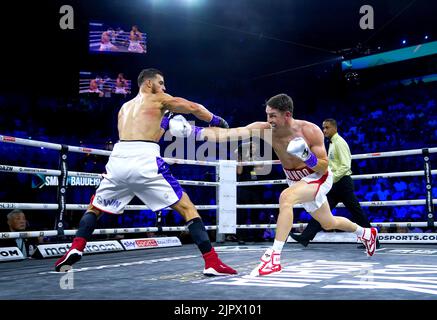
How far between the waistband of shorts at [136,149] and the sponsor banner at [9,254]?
1.69 metres

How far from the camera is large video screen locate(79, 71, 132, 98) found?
13.6 m

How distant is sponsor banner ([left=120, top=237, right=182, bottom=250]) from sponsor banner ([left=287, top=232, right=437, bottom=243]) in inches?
71.9

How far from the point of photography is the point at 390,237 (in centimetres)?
516

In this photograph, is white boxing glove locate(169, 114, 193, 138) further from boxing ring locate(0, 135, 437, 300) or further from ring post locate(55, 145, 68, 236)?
ring post locate(55, 145, 68, 236)

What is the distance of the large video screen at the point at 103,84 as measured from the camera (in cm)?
1359

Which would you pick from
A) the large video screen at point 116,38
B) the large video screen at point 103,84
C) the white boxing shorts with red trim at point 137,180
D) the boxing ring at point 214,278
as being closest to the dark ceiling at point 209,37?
the large video screen at point 116,38

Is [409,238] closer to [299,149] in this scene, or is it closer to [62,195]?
[299,149]

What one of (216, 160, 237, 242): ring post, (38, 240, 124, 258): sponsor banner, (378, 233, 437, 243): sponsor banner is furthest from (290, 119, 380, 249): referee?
(38, 240, 124, 258): sponsor banner

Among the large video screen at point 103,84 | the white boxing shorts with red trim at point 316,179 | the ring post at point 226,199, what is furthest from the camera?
the large video screen at point 103,84

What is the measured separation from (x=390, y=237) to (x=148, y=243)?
2.80 meters

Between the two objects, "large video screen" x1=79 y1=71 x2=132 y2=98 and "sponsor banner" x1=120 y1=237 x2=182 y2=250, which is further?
"large video screen" x1=79 y1=71 x2=132 y2=98

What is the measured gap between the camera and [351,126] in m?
11.9

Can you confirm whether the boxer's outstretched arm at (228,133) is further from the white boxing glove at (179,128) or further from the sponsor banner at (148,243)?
the sponsor banner at (148,243)
